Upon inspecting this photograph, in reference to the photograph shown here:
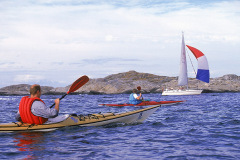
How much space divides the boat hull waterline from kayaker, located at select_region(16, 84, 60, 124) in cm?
22

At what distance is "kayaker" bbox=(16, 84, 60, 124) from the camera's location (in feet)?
26.8

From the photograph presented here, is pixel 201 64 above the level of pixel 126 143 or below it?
above

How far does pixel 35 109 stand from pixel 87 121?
2185mm

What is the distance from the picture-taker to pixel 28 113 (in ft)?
27.7

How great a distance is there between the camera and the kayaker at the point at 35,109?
8164 mm

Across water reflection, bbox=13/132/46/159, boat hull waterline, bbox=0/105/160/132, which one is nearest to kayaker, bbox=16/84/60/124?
boat hull waterline, bbox=0/105/160/132

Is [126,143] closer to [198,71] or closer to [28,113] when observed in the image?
[28,113]

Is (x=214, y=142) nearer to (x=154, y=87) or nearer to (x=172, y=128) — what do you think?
(x=172, y=128)

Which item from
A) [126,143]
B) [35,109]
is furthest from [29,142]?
[126,143]

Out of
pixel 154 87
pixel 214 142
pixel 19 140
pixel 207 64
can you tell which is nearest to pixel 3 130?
pixel 19 140

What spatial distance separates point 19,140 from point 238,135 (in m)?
6.40

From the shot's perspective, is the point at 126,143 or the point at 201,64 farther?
the point at 201,64

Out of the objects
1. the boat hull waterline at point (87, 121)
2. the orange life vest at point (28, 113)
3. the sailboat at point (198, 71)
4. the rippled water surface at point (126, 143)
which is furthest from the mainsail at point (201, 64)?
the orange life vest at point (28, 113)

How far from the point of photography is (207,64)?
140 feet
